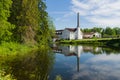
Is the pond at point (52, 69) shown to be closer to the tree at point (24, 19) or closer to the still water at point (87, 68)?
the still water at point (87, 68)

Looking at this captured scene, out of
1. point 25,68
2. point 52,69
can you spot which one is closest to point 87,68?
point 52,69

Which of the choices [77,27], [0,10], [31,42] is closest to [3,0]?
[0,10]

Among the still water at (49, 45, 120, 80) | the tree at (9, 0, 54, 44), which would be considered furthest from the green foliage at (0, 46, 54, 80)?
the tree at (9, 0, 54, 44)

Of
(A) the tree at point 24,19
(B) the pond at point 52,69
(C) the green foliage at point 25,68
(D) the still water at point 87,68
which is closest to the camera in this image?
(C) the green foliage at point 25,68

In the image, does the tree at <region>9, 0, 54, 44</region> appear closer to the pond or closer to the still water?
the still water

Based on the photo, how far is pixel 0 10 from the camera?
3884 centimetres

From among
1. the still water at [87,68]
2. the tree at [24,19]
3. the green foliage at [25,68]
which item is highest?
the tree at [24,19]

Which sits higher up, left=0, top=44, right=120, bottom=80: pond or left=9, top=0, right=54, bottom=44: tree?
left=9, top=0, right=54, bottom=44: tree

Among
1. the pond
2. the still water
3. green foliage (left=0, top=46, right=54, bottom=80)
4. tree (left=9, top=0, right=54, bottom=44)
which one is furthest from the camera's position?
tree (left=9, top=0, right=54, bottom=44)

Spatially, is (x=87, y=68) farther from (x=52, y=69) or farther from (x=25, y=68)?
(x=25, y=68)

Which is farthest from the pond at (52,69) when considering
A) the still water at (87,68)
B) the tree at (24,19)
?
the tree at (24,19)

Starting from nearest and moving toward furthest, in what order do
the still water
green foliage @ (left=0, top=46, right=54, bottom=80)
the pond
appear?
green foliage @ (left=0, top=46, right=54, bottom=80) < the pond < the still water

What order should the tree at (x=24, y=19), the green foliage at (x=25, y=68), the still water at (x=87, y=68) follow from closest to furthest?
the green foliage at (x=25, y=68) → the still water at (x=87, y=68) → the tree at (x=24, y=19)

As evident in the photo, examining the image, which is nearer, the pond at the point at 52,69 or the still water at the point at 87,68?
the pond at the point at 52,69
